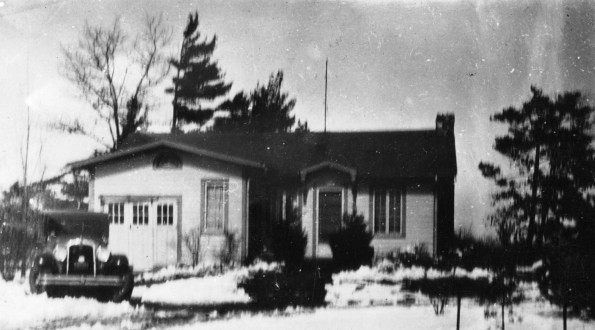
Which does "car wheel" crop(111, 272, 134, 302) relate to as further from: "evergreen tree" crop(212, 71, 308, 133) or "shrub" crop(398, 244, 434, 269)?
"shrub" crop(398, 244, 434, 269)

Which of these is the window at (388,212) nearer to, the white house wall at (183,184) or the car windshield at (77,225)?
the white house wall at (183,184)

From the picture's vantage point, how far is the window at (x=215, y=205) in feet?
13.1

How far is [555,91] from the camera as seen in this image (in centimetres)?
408

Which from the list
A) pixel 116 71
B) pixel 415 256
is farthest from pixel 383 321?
pixel 116 71

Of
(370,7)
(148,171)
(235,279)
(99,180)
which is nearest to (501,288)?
(235,279)

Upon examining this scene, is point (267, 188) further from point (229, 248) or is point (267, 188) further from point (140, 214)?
point (140, 214)

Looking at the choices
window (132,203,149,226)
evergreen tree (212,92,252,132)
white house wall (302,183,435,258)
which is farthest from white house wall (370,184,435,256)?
window (132,203,149,226)

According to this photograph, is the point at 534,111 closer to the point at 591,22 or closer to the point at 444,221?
the point at 591,22

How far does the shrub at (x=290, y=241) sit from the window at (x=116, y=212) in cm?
107

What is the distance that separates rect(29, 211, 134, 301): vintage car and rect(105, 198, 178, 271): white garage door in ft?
0.24

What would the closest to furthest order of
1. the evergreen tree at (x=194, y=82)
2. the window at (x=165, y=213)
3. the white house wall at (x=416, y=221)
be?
1. the white house wall at (x=416, y=221)
2. the window at (x=165, y=213)
3. the evergreen tree at (x=194, y=82)

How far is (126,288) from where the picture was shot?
13.1 ft

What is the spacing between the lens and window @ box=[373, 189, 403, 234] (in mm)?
3930

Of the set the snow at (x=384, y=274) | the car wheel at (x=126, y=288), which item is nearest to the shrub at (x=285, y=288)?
the snow at (x=384, y=274)
